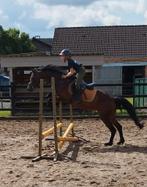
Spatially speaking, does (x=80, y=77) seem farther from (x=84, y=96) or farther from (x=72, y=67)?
(x=84, y=96)

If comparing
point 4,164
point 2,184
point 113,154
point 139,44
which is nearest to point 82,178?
point 2,184

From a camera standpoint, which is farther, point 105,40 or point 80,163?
point 105,40

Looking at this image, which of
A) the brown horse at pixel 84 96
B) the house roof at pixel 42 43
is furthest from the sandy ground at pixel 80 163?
the house roof at pixel 42 43

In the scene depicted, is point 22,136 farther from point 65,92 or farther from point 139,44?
point 139,44

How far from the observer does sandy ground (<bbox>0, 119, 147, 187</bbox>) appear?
24.2 ft

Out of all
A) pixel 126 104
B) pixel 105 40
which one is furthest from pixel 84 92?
pixel 105 40

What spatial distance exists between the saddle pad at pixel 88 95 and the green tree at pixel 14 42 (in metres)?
72.3

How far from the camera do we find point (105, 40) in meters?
54.6

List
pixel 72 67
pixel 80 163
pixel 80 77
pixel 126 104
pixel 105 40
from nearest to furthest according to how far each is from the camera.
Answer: pixel 80 163 < pixel 72 67 < pixel 80 77 < pixel 126 104 < pixel 105 40

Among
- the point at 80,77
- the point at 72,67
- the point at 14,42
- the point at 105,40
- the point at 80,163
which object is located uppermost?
the point at 14,42

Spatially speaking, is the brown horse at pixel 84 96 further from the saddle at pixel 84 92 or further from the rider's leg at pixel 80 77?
the rider's leg at pixel 80 77

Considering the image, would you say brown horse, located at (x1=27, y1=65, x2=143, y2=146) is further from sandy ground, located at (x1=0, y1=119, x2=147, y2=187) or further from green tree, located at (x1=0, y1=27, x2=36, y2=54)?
green tree, located at (x1=0, y1=27, x2=36, y2=54)

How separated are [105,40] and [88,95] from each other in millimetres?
43709

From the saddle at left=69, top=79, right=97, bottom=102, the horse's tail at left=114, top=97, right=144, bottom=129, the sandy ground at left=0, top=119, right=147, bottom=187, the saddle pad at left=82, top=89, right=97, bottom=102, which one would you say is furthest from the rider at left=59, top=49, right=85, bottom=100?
the sandy ground at left=0, top=119, right=147, bottom=187
